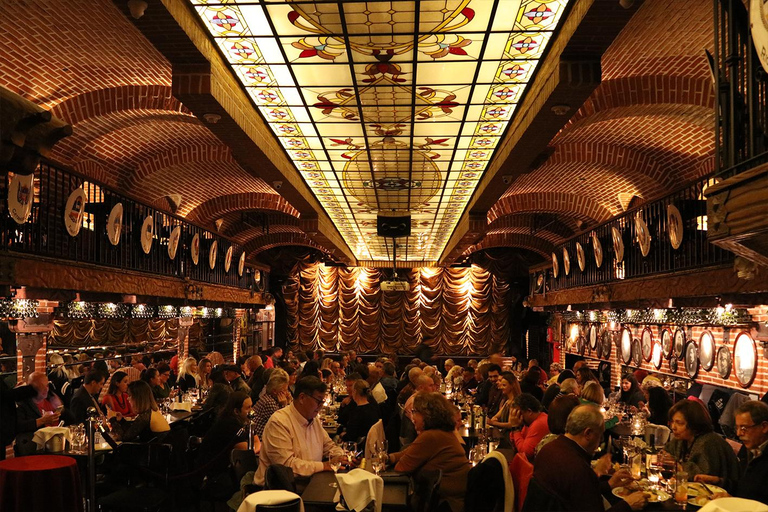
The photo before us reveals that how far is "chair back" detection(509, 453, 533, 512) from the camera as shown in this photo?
184 inches

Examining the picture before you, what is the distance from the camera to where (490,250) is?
24.7 metres

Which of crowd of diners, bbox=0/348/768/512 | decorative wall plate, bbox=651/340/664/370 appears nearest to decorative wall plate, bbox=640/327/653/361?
decorative wall plate, bbox=651/340/664/370

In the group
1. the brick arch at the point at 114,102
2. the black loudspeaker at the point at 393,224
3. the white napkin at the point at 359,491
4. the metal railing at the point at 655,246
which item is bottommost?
the white napkin at the point at 359,491

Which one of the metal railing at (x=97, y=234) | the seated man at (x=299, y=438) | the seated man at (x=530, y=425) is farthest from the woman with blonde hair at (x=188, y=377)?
the seated man at (x=299, y=438)

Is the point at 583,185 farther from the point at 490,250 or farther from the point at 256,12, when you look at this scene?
the point at 256,12

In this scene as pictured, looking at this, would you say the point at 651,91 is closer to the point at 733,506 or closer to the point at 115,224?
the point at 733,506

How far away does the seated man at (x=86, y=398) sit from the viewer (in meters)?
9.10

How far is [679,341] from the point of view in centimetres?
1352

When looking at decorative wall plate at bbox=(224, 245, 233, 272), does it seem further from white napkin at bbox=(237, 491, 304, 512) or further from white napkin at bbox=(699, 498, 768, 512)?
white napkin at bbox=(699, 498, 768, 512)

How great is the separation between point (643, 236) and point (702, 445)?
5.55 m

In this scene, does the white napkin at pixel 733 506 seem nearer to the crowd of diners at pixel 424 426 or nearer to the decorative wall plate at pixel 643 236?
the crowd of diners at pixel 424 426

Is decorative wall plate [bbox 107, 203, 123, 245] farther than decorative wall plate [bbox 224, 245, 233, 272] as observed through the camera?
No

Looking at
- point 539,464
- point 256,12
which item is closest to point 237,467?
point 539,464

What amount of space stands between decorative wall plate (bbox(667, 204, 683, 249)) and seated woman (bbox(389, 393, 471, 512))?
527cm
